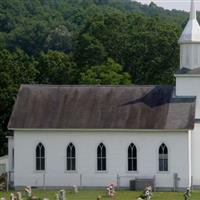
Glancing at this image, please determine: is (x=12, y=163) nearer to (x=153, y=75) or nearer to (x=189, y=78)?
(x=189, y=78)

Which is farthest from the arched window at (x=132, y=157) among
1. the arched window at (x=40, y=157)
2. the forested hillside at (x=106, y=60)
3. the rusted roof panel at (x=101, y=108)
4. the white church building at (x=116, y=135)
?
the forested hillside at (x=106, y=60)

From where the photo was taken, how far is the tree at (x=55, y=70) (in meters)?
110

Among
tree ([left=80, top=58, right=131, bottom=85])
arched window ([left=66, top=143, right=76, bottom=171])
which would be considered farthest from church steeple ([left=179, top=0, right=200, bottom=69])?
tree ([left=80, top=58, right=131, bottom=85])

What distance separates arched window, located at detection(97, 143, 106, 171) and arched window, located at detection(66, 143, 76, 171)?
1501mm

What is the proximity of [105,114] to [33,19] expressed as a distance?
111423 mm

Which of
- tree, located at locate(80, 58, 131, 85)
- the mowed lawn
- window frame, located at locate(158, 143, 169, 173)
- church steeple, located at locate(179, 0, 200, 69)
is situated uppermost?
tree, located at locate(80, 58, 131, 85)

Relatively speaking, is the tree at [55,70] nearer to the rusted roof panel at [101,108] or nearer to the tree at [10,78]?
the tree at [10,78]

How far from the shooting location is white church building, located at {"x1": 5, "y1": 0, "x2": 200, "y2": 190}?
238 feet

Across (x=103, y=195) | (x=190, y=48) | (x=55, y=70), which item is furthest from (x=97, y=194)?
(x=55, y=70)

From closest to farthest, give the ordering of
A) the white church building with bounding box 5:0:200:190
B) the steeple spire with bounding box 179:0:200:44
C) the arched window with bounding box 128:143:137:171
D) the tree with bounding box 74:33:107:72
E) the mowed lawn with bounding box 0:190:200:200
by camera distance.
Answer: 1. the mowed lawn with bounding box 0:190:200:200
2. the white church building with bounding box 5:0:200:190
3. the arched window with bounding box 128:143:137:171
4. the steeple spire with bounding box 179:0:200:44
5. the tree with bounding box 74:33:107:72

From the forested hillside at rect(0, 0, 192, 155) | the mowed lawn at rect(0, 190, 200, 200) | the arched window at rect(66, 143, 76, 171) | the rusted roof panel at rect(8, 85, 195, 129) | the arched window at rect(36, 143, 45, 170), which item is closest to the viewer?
the mowed lawn at rect(0, 190, 200, 200)

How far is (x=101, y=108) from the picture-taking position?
7419 centimetres

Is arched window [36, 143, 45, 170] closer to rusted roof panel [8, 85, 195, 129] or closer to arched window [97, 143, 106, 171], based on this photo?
rusted roof panel [8, 85, 195, 129]

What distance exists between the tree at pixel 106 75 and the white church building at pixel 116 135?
26.9m
